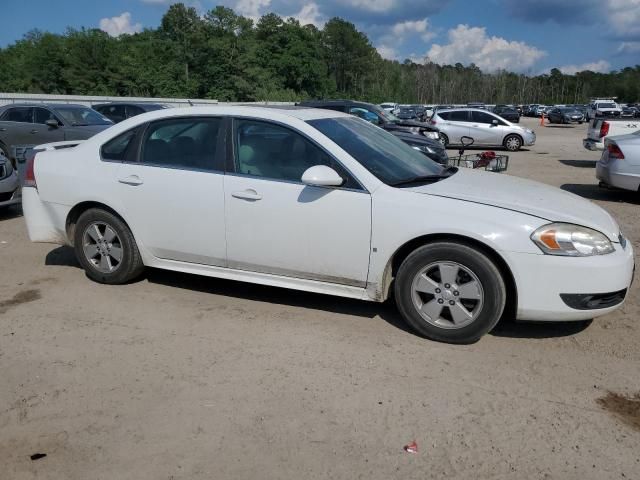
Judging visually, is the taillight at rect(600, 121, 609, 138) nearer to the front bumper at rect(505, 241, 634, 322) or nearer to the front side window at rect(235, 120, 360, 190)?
the front bumper at rect(505, 241, 634, 322)

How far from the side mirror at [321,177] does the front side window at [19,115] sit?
450 inches

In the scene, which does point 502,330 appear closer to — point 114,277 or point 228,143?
point 228,143

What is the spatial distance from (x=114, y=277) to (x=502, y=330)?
3.34 meters

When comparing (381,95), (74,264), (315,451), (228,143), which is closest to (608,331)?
(315,451)

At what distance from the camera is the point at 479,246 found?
383 centimetres

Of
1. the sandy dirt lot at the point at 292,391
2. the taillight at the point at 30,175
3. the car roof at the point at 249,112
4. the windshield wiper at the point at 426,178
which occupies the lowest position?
the sandy dirt lot at the point at 292,391

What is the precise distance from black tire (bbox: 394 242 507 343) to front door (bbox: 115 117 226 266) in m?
1.50

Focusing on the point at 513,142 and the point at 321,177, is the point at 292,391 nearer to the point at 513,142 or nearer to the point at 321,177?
the point at 321,177

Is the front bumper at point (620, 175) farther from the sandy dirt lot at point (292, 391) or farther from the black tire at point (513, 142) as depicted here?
the black tire at point (513, 142)

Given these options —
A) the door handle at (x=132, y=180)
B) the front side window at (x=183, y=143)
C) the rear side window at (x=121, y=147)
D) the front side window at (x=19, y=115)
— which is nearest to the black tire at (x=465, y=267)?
the front side window at (x=183, y=143)

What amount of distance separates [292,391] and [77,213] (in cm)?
295

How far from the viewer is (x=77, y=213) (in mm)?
5180

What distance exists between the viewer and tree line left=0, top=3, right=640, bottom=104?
6356cm

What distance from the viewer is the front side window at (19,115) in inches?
518
